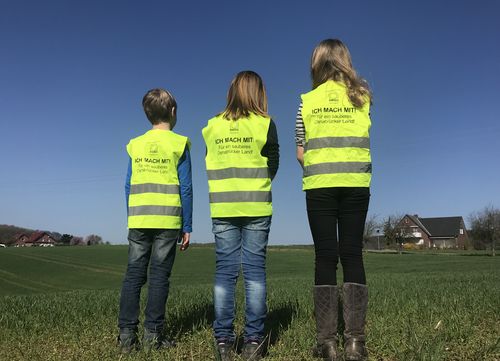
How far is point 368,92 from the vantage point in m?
3.65

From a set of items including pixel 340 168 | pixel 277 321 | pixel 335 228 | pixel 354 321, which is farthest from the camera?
pixel 277 321

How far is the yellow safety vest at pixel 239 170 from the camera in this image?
3616 millimetres

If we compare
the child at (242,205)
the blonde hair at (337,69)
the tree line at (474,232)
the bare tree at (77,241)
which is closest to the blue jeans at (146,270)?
the child at (242,205)

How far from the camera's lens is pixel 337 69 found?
370 cm

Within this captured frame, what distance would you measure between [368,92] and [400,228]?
96.6m

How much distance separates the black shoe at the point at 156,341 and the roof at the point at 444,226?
12527 centimetres

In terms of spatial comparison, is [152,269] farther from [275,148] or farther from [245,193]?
[275,148]

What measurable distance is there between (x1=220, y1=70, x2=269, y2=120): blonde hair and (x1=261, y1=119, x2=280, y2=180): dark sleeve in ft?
0.57

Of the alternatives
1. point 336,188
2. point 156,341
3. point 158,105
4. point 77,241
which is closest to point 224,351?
point 156,341

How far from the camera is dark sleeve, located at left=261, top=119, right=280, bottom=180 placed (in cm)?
381

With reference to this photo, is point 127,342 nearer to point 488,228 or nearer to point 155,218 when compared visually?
point 155,218

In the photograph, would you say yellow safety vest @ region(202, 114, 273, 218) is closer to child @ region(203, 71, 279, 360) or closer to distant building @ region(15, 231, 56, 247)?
→ child @ region(203, 71, 279, 360)

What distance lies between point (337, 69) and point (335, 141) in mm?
662

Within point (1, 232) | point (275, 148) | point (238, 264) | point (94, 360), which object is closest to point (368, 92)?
point (275, 148)
